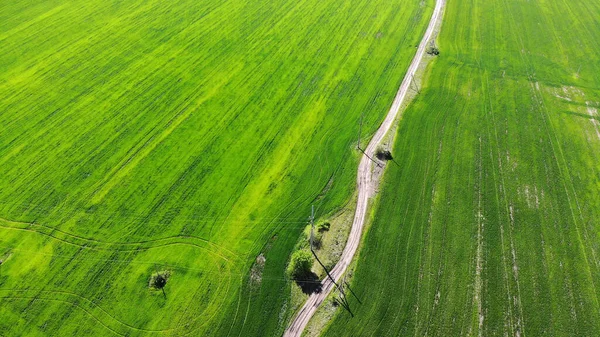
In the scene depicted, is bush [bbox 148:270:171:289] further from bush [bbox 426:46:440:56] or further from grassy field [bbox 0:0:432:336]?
bush [bbox 426:46:440:56]

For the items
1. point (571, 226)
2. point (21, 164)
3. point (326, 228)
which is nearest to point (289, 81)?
point (326, 228)

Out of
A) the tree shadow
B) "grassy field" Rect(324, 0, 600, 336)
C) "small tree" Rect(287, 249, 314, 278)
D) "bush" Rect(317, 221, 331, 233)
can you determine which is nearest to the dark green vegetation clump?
"grassy field" Rect(324, 0, 600, 336)

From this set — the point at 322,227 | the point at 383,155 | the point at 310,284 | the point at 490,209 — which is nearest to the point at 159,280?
the point at 310,284

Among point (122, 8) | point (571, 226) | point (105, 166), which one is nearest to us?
point (571, 226)

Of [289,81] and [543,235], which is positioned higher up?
[289,81]

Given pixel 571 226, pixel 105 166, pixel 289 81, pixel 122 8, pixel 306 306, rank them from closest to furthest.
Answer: pixel 306 306 → pixel 571 226 → pixel 105 166 → pixel 289 81 → pixel 122 8

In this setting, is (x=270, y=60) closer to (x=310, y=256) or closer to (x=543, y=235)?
(x=310, y=256)
